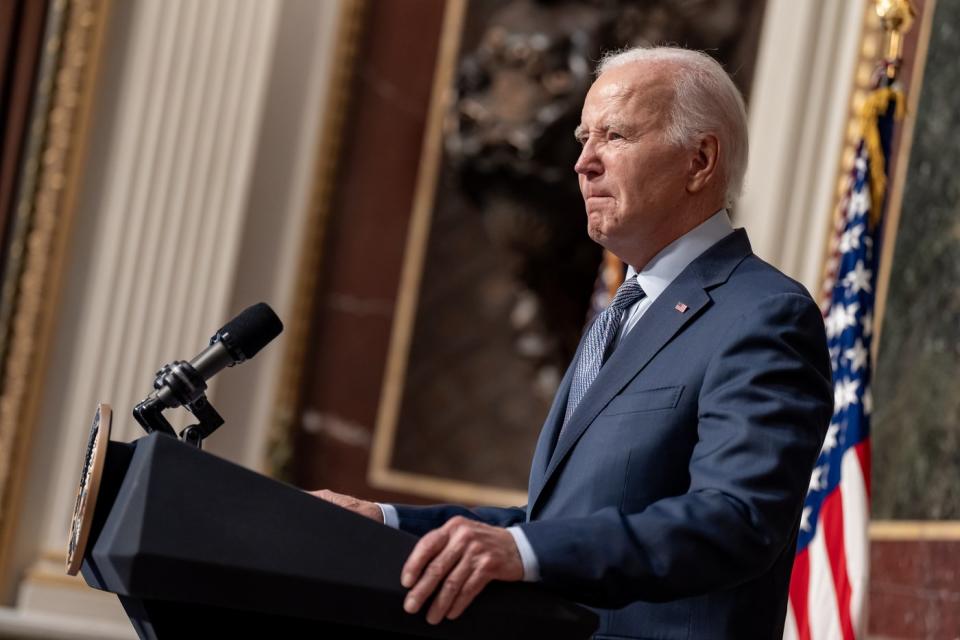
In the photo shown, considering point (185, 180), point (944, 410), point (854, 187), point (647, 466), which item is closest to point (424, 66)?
point (185, 180)

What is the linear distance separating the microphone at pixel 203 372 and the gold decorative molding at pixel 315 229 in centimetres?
393

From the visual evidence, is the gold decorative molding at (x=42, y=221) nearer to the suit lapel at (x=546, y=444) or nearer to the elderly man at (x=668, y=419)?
the elderly man at (x=668, y=419)

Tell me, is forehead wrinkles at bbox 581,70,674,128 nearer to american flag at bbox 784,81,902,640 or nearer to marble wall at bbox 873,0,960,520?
american flag at bbox 784,81,902,640

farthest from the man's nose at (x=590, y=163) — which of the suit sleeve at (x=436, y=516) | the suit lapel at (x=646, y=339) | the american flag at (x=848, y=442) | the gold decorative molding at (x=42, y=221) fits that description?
the gold decorative molding at (x=42, y=221)

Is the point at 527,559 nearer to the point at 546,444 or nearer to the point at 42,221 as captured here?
the point at 546,444

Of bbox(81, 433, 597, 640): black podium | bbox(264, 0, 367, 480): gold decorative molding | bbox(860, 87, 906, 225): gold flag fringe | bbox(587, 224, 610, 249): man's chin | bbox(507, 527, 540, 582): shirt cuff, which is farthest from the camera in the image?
bbox(264, 0, 367, 480): gold decorative molding

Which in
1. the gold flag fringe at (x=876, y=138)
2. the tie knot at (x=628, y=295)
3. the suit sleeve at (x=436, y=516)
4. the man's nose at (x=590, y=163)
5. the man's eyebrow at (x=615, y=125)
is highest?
the gold flag fringe at (x=876, y=138)

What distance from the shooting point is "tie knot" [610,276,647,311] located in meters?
2.33

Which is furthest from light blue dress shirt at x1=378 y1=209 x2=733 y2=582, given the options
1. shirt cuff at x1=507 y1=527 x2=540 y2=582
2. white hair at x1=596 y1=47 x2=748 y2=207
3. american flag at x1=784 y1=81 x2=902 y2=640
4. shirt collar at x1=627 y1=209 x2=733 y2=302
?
american flag at x1=784 y1=81 x2=902 y2=640

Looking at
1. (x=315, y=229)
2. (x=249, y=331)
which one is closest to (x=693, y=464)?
(x=249, y=331)

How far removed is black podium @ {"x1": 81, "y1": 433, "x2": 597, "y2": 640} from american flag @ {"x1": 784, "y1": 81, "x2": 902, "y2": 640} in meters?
2.15

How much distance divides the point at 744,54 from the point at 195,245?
245cm

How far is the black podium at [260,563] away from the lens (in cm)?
153

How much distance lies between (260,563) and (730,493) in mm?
629
